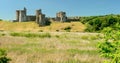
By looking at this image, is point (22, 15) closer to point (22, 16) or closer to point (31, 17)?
point (22, 16)

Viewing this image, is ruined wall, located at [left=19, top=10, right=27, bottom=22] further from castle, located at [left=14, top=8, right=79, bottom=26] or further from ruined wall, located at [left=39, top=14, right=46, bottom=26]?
ruined wall, located at [left=39, top=14, right=46, bottom=26]

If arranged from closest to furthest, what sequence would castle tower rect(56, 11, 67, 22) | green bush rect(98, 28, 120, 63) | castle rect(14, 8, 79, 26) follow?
green bush rect(98, 28, 120, 63), castle rect(14, 8, 79, 26), castle tower rect(56, 11, 67, 22)

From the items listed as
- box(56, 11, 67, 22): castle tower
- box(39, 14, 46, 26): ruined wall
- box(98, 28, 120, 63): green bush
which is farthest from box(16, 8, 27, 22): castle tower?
box(98, 28, 120, 63): green bush

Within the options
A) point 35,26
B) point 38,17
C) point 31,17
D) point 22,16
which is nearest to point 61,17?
point 38,17

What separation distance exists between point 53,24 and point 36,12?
10870mm

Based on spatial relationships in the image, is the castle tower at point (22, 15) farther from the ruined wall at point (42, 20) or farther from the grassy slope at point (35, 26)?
the ruined wall at point (42, 20)

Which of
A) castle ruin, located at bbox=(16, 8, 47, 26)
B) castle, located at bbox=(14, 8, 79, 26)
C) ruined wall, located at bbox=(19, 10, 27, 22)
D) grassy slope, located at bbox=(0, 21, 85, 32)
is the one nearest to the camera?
grassy slope, located at bbox=(0, 21, 85, 32)

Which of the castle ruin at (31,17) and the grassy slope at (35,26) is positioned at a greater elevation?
the castle ruin at (31,17)

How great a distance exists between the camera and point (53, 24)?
103125mm

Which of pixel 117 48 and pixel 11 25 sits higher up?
pixel 117 48

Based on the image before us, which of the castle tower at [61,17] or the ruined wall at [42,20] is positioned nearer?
the ruined wall at [42,20]

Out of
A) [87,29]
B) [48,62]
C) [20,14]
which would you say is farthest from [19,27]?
[48,62]

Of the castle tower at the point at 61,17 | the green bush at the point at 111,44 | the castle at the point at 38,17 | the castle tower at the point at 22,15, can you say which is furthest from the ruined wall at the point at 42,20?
the green bush at the point at 111,44

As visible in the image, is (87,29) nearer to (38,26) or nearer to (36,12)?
(38,26)
